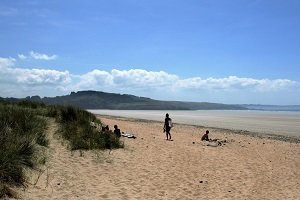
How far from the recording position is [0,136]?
9398 mm

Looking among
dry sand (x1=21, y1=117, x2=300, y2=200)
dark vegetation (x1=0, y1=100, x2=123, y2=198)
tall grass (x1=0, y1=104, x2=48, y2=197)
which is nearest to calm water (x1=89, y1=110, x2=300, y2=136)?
dry sand (x1=21, y1=117, x2=300, y2=200)

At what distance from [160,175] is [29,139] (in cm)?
366

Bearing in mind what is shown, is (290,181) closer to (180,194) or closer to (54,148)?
(180,194)

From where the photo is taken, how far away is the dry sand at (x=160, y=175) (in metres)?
8.99

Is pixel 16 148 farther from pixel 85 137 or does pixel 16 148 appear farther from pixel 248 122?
pixel 248 122

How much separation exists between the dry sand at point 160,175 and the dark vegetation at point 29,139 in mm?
349

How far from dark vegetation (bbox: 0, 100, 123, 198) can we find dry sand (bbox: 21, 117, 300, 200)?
1.14ft

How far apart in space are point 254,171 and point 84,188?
6375 mm

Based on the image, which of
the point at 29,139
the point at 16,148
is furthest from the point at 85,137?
the point at 16,148

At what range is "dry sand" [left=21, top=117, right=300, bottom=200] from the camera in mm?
8992

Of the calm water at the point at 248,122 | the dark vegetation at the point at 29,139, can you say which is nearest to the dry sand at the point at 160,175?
the dark vegetation at the point at 29,139

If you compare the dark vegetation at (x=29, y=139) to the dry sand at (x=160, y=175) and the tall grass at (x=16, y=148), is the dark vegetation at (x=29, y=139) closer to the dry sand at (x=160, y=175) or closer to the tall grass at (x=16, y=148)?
the tall grass at (x=16, y=148)

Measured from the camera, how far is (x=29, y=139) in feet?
34.2

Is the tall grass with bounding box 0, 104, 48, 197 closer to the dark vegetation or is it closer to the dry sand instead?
the dark vegetation
